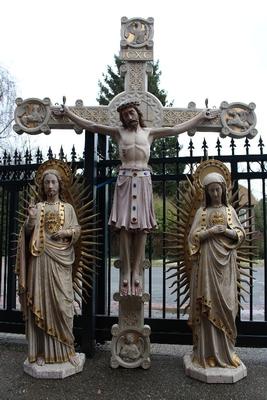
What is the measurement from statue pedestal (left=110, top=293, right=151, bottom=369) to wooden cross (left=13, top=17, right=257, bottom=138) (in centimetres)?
204

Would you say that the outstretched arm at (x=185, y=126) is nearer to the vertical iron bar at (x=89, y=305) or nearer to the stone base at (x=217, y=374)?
the vertical iron bar at (x=89, y=305)

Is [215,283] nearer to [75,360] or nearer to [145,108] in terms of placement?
[75,360]

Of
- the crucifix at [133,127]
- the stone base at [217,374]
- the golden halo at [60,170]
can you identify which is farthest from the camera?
the golden halo at [60,170]

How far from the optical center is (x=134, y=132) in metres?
4.27

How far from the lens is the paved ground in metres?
3.52

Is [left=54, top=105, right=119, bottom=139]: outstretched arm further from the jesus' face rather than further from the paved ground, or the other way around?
the paved ground

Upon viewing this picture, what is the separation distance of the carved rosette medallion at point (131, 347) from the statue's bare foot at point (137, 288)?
0.42 m

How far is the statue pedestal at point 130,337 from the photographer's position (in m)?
4.17

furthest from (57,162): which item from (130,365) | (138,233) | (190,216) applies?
(130,365)

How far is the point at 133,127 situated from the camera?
4.25 m

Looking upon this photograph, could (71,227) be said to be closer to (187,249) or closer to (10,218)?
(187,249)

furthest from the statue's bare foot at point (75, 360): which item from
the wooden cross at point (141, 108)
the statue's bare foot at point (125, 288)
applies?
the wooden cross at point (141, 108)

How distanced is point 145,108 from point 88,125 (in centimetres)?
70

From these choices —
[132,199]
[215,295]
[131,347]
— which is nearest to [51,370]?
[131,347]
